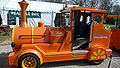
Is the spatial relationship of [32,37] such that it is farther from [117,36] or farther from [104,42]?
[117,36]

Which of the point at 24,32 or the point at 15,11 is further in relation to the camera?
the point at 15,11

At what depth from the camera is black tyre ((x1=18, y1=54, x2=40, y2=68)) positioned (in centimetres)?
364

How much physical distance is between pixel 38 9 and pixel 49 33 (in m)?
8.92

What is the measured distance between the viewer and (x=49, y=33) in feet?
13.4

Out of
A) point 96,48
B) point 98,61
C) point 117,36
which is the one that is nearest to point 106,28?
point 96,48

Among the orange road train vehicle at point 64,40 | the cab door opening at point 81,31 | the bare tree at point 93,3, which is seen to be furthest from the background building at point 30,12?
the bare tree at point 93,3

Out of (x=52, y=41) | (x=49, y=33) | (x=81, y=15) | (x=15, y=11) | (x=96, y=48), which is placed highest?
(x=15, y=11)

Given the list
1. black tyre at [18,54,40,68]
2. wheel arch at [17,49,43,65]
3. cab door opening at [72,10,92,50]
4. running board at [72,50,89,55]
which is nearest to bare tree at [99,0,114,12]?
cab door opening at [72,10,92,50]

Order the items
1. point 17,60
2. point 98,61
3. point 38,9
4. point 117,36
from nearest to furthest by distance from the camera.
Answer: point 17,60 → point 98,61 → point 117,36 → point 38,9

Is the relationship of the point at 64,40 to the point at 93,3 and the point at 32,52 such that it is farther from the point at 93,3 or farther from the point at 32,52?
the point at 93,3

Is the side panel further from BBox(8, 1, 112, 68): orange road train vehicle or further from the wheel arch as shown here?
the wheel arch

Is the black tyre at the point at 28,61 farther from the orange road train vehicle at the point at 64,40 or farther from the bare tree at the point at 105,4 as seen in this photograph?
the bare tree at the point at 105,4

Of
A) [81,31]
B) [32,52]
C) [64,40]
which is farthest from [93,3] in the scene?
[32,52]

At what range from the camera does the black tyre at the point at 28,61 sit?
3.64 metres
